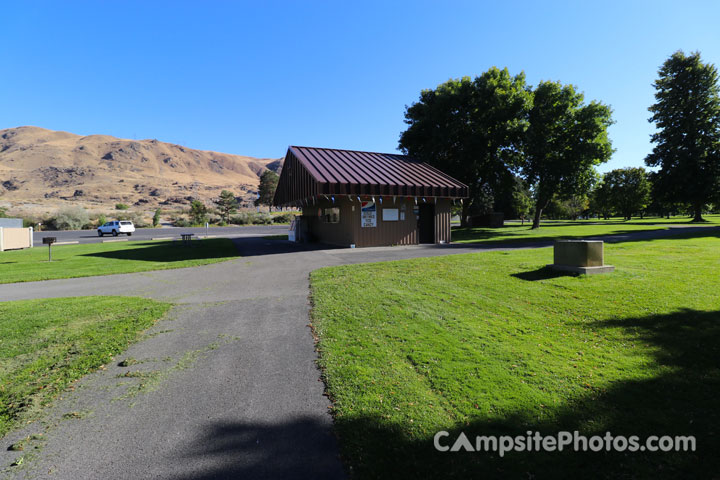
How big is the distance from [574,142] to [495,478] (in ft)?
120

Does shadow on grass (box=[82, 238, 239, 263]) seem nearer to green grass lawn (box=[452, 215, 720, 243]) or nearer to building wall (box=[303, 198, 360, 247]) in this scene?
building wall (box=[303, 198, 360, 247])

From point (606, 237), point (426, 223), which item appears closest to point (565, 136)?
point (606, 237)

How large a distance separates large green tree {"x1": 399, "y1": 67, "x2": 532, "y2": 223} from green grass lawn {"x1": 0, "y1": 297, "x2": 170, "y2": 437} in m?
29.2

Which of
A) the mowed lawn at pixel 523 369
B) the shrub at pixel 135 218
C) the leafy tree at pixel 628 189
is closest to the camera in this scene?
the mowed lawn at pixel 523 369

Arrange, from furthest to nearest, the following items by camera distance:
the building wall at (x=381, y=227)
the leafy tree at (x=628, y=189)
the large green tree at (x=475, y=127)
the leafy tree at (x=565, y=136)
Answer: the leafy tree at (x=628, y=189) → the leafy tree at (x=565, y=136) → the large green tree at (x=475, y=127) → the building wall at (x=381, y=227)

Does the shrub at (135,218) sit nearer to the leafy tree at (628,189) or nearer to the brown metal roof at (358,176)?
the brown metal roof at (358,176)

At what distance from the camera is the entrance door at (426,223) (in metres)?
21.6

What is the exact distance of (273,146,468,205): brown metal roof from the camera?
1808cm

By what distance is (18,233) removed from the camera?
73.2 ft

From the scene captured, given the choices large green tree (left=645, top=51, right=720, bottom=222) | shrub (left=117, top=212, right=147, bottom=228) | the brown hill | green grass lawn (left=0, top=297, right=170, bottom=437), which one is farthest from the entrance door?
the brown hill

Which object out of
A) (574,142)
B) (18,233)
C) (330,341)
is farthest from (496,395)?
(574,142)

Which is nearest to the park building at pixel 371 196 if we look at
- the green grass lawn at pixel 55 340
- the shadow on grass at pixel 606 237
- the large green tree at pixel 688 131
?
the shadow on grass at pixel 606 237

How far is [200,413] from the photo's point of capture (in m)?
3.23

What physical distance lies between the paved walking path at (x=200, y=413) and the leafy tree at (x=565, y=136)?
109ft
